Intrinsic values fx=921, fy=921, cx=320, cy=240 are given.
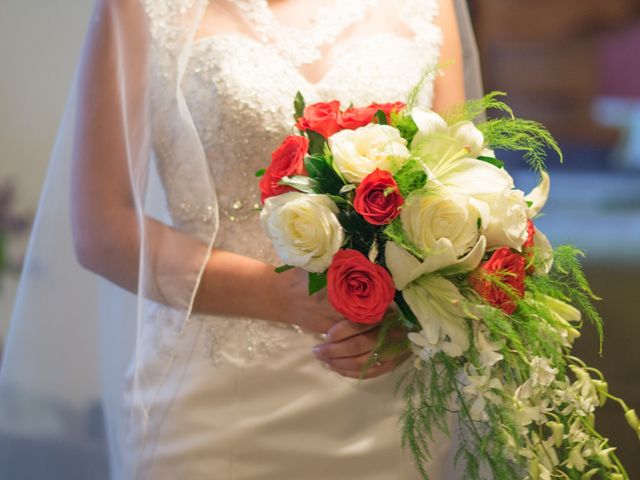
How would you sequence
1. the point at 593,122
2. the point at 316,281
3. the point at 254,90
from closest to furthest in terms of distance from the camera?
the point at 316,281 < the point at 254,90 < the point at 593,122

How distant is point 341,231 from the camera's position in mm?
1096

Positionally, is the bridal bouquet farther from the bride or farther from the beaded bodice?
the beaded bodice

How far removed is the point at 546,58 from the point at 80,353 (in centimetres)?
262

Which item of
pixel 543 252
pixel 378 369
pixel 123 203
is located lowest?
pixel 378 369

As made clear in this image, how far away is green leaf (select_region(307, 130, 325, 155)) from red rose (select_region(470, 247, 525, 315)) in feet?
0.83

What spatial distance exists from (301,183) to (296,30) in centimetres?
48

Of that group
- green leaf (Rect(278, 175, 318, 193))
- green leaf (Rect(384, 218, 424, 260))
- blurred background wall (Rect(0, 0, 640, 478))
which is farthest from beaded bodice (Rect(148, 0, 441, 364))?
blurred background wall (Rect(0, 0, 640, 478))

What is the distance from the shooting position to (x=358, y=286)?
1103mm

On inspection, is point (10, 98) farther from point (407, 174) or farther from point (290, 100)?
point (407, 174)

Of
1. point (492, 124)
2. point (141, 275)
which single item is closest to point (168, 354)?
point (141, 275)

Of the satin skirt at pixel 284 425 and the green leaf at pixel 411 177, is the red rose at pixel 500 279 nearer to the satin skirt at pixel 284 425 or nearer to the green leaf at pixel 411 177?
the green leaf at pixel 411 177

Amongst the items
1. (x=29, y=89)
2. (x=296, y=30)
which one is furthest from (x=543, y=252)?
(x=29, y=89)

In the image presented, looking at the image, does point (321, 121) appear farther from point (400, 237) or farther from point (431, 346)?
point (431, 346)

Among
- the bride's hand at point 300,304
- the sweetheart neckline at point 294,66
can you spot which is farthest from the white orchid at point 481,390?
the sweetheart neckline at point 294,66
